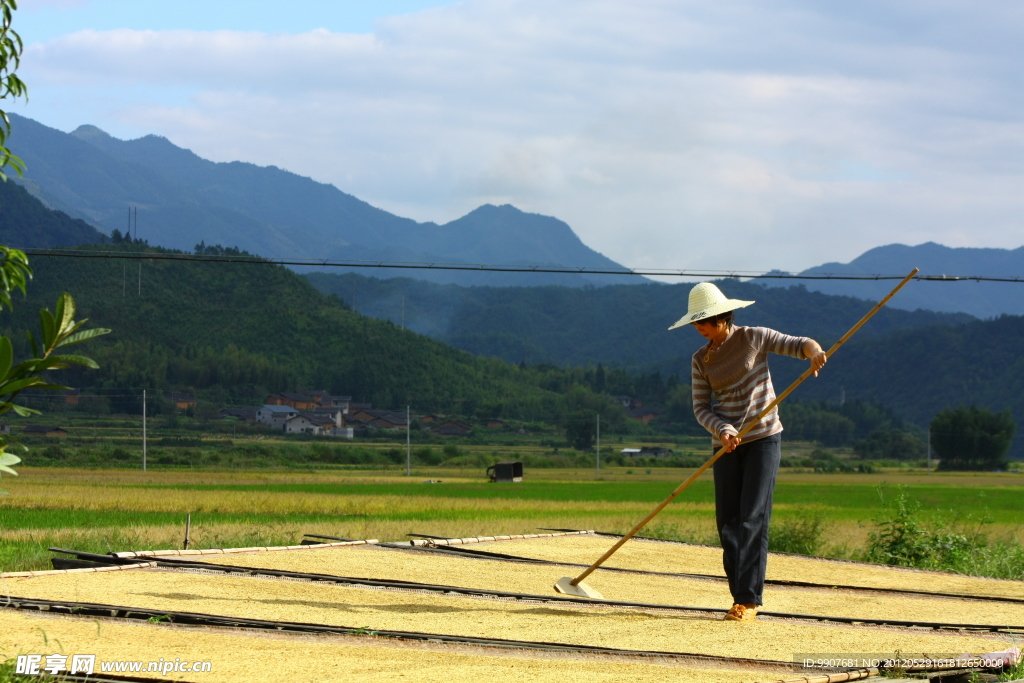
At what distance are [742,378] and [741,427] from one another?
0.29m

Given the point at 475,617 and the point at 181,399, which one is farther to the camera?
the point at 181,399

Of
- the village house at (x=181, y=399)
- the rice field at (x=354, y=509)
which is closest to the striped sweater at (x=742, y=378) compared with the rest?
the rice field at (x=354, y=509)

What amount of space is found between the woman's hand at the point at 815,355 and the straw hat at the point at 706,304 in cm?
42

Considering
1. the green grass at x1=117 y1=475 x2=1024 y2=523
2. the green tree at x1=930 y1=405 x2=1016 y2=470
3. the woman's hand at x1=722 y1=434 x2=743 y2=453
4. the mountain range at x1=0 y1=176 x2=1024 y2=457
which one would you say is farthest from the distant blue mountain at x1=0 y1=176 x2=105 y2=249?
the woman's hand at x1=722 y1=434 x2=743 y2=453

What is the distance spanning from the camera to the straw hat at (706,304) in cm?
620

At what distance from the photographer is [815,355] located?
595 centimetres

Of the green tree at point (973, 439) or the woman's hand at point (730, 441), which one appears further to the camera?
the green tree at point (973, 439)

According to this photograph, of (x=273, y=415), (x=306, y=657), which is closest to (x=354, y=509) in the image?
(x=306, y=657)

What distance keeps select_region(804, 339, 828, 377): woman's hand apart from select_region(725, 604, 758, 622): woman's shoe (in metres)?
1.35

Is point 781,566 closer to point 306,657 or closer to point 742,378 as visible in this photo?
point 742,378

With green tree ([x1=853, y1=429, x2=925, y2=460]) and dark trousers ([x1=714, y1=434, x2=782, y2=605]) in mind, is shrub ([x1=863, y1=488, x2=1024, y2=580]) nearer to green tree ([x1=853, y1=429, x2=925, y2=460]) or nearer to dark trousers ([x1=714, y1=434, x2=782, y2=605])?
dark trousers ([x1=714, y1=434, x2=782, y2=605])

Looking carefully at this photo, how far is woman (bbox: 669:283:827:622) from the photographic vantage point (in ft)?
19.9

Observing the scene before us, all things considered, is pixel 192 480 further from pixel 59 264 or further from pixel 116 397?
pixel 59 264

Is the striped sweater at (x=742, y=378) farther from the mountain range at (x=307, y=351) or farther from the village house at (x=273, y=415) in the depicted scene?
the village house at (x=273, y=415)
